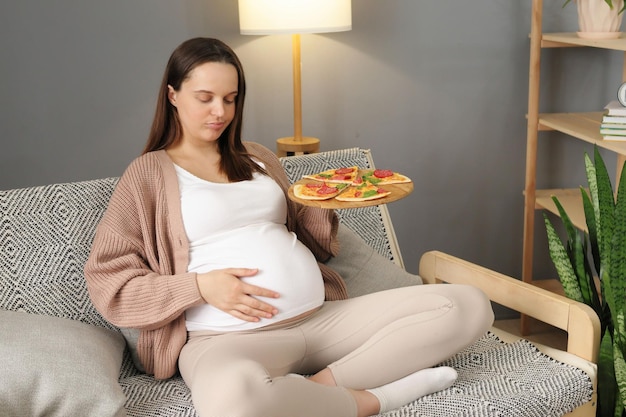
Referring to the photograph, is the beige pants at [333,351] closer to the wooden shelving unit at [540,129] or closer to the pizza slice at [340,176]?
the pizza slice at [340,176]

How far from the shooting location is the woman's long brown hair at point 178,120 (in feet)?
6.45

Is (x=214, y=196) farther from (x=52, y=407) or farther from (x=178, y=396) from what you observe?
(x=52, y=407)

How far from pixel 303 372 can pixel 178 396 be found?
0.30 m

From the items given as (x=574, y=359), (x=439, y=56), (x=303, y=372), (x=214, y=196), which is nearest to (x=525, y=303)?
(x=574, y=359)

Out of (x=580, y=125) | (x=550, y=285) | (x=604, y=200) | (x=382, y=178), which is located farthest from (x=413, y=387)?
(x=550, y=285)

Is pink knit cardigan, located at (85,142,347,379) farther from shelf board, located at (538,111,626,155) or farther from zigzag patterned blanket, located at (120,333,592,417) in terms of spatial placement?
shelf board, located at (538,111,626,155)

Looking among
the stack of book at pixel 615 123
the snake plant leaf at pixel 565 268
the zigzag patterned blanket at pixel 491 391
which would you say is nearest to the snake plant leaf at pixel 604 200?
the snake plant leaf at pixel 565 268

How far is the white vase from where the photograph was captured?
2783mm

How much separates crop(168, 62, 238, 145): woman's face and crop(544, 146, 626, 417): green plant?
3.17ft

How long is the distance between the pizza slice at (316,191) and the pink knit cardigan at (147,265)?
289 millimetres

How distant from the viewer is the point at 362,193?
1917 millimetres

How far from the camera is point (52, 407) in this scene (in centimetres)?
158

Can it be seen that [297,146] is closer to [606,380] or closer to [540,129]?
[540,129]

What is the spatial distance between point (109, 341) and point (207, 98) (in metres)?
0.61
